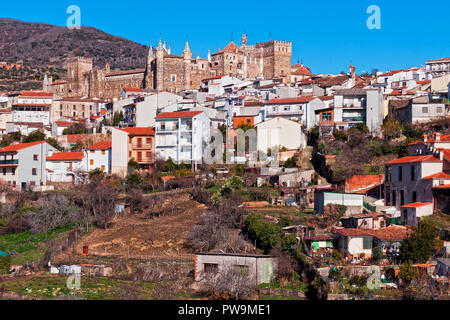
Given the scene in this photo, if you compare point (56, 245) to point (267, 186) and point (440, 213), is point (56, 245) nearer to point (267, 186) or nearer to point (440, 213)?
point (267, 186)

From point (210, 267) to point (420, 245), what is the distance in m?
8.38

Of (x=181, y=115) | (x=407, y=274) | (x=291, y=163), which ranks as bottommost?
(x=407, y=274)

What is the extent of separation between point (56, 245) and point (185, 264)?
8.04 m

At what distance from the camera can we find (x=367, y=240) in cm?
2730

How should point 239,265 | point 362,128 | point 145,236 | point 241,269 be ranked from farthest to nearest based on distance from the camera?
point 362,128, point 145,236, point 239,265, point 241,269

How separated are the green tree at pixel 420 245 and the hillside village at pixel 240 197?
0.18 ft

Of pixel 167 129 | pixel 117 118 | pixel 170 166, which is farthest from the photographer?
pixel 117 118

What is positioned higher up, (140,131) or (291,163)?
(140,131)

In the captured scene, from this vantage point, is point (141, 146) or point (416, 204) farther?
point (141, 146)

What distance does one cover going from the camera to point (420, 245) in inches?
990

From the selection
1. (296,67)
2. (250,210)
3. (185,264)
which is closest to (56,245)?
(185,264)

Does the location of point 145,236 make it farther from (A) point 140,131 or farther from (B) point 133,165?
(A) point 140,131

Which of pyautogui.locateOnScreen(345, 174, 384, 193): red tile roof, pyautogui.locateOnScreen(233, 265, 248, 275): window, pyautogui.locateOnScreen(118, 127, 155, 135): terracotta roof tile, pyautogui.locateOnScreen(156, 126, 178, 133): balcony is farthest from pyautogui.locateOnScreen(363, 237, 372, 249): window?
pyautogui.locateOnScreen(118, 127, 155, 135): terracotta roof tile

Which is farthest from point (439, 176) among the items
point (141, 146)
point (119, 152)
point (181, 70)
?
point (181, 70)
